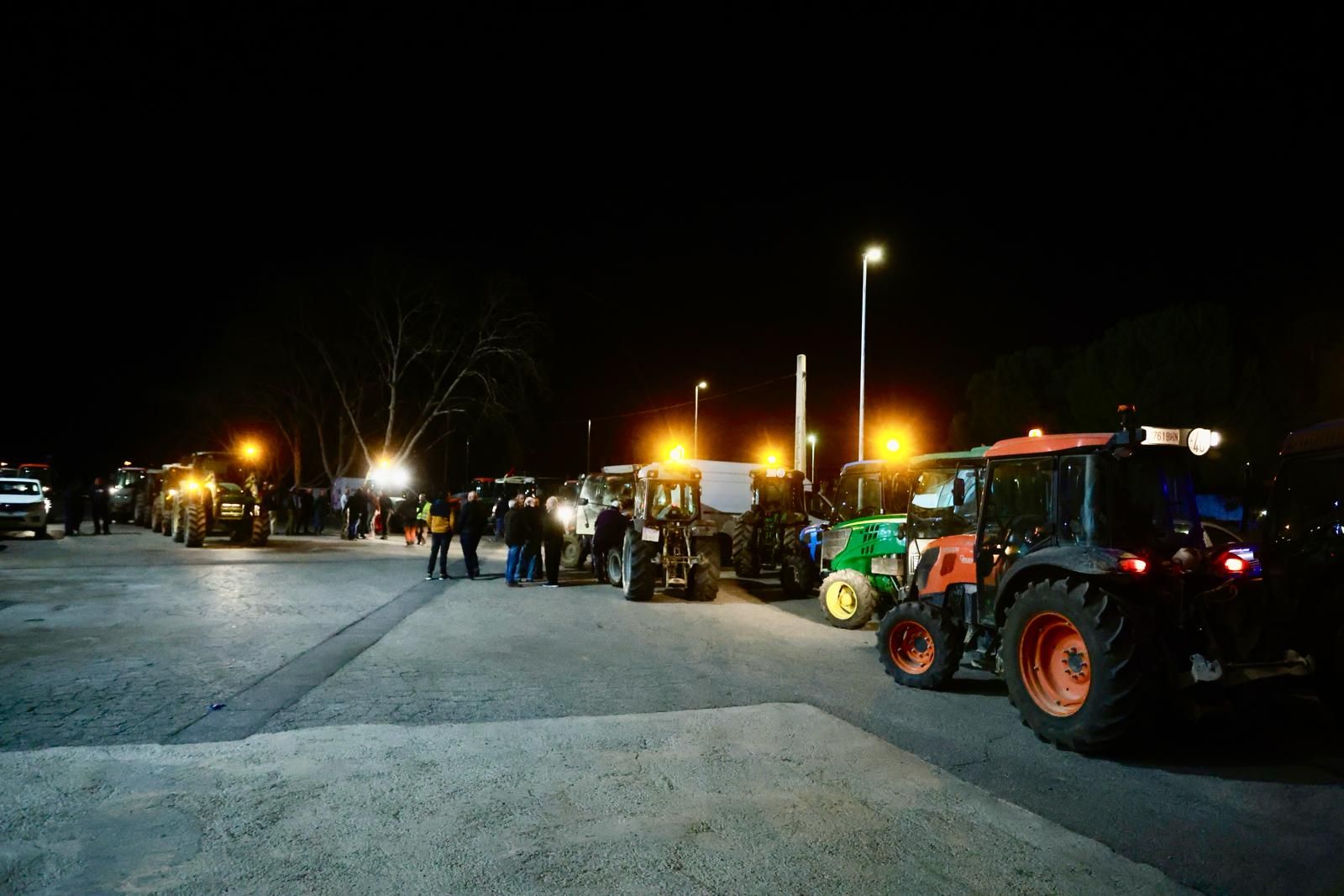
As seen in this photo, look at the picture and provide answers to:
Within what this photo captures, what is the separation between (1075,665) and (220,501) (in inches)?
899

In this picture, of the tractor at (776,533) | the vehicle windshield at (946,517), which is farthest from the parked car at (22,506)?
the vehicle windshield at (946,517)

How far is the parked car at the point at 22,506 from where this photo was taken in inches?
889

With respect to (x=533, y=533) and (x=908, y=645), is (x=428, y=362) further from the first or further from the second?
(x=908, y=645)

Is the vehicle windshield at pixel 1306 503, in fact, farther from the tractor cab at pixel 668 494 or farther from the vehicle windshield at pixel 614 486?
the vehicle windshield at pixel 614 486

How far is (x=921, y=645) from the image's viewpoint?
8.19 meters

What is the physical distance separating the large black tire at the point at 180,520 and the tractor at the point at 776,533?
578 inches

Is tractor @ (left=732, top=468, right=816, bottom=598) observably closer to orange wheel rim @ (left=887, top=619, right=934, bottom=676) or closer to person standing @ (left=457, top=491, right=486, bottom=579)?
person standing @ (left=457, top=491, right=486, bottom=579)

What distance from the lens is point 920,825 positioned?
4523mm

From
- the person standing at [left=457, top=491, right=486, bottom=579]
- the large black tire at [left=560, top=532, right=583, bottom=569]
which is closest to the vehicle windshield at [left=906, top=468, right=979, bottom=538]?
the person standing at [left=457, top=491, right=486, bottom=579]

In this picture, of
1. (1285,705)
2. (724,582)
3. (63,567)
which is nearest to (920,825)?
(1285,705)

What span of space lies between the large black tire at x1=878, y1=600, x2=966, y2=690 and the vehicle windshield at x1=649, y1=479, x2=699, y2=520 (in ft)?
22.6

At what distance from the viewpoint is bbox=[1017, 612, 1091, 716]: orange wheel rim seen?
6.22 metres

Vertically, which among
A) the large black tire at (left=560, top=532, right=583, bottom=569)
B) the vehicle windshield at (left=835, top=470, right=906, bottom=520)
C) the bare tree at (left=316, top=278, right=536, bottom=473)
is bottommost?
the large black tire at (left=560, top=532, right=583, bottom=569)

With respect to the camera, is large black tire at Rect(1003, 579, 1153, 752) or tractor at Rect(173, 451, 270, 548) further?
tractor at Rect(173, 451, 270, 548)
